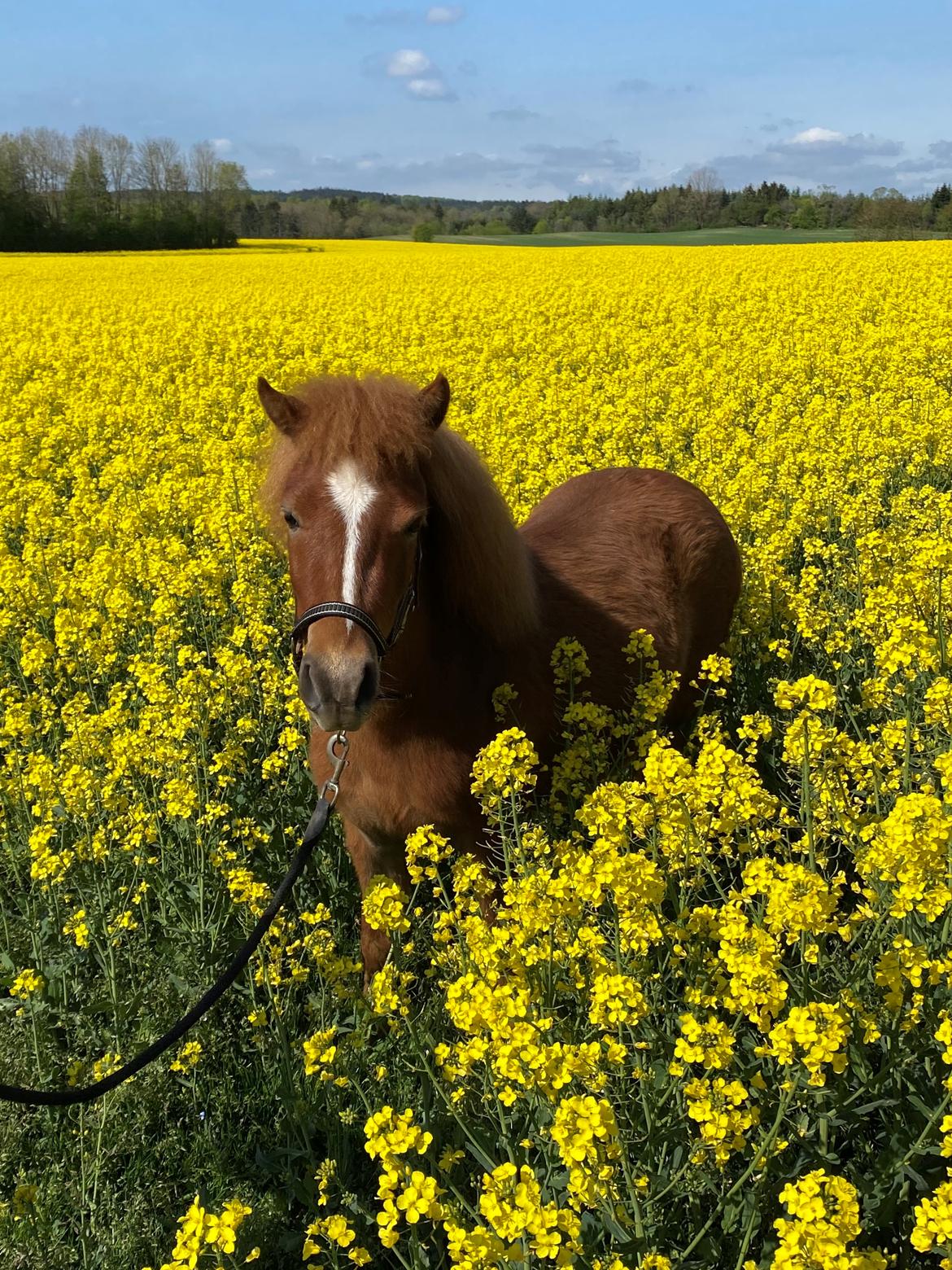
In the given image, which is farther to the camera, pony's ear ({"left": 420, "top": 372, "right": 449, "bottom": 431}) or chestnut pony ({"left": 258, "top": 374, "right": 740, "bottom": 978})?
pony's ear ({"left": 420, "top": 372, "right": 449, "bottom": 431})

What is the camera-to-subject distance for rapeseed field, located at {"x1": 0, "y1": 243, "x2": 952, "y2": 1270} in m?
1.72

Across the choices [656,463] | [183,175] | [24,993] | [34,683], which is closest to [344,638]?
[24,993]

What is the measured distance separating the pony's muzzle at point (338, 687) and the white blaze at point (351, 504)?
0.63 ft

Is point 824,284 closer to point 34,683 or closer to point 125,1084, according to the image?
point 34,683

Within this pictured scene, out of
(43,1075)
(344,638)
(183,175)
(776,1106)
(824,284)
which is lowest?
(43,1075)

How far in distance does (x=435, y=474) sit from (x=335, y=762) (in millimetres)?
1026

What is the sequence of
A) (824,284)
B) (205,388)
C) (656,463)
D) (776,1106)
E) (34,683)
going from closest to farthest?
(776,1106)
(34,683)
(656,463)
(205,388)
(824,284)

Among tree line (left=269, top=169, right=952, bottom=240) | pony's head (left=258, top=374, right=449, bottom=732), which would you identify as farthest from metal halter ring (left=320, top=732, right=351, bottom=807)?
tree line (left=269, top=169, right=952, bottom=240)

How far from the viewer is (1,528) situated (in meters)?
6.79

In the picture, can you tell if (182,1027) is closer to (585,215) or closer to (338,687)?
(338,687)

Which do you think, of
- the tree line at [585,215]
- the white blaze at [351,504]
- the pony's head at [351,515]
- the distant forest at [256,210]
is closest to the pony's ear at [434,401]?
the pony's head at [351,515]

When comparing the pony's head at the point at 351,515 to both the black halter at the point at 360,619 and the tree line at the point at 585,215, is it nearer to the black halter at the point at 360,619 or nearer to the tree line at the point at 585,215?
the black halter at the point at 360,619

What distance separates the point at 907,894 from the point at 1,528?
7.02m

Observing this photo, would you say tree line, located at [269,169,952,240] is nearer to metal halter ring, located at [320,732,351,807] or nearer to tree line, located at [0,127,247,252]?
tree line, located at [0,127,247,252]
